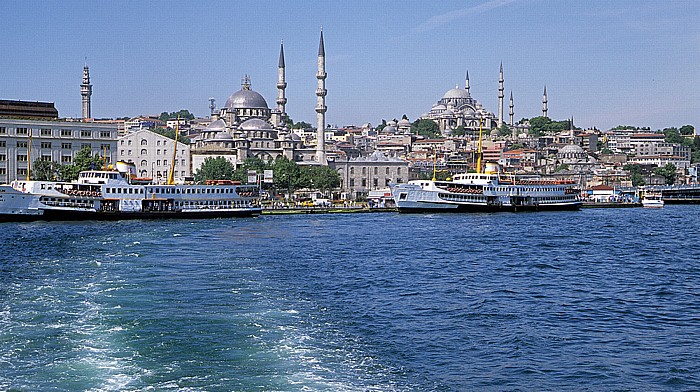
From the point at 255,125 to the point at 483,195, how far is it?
4212 cm

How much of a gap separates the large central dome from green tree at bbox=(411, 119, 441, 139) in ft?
222

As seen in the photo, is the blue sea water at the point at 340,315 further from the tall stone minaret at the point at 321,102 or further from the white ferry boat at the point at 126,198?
the tall stone minaret at the point at 321,102

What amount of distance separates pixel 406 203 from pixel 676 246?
26101 mm

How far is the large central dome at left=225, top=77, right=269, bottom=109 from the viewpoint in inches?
4496

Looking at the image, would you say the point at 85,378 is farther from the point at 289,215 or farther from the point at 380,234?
the point at 289,215

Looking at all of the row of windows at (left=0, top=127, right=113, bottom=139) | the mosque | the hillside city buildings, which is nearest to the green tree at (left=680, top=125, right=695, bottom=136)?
the hillside city buildings

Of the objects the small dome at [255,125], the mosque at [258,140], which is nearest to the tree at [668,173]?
the mosque at [258,140]

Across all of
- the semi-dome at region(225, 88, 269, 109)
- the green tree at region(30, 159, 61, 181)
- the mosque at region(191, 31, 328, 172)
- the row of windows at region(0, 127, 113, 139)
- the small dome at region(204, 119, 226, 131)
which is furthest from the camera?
the semi-dome at region(225, 88, 269, 109)

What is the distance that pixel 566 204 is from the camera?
72062mm

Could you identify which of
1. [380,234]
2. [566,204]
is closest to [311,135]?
[566,204]

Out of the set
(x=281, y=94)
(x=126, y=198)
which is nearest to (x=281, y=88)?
(x=281, y=94)

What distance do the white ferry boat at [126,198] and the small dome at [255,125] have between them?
147 ft

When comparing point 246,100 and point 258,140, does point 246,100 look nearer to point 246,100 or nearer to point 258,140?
point 246,100

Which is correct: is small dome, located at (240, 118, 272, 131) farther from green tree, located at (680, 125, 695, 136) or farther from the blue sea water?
green tree, located at (680, 125, 695, 136)
